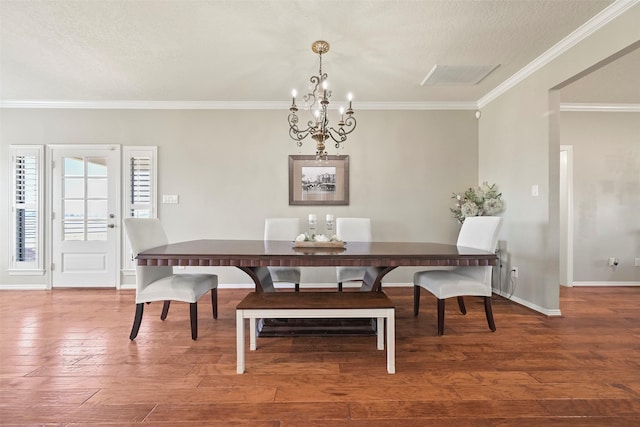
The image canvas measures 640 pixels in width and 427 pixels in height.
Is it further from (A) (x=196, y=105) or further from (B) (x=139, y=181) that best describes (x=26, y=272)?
(A) (x=196, y=105)

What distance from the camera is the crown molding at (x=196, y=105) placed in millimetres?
4027

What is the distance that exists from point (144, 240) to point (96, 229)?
2214 mm

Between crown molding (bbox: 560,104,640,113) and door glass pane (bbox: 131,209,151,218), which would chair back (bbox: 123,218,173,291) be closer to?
door glass pane (bbox: 131,209,151,218)

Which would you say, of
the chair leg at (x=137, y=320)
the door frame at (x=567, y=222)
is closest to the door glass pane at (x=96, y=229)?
the chair leg at (x=137, y=320)

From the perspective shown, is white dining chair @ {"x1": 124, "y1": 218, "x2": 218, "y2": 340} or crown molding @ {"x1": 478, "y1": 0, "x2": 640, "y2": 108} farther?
white dining chair @ {"x1": 124, "y1": 218, "x2": 218, "y2": 340}

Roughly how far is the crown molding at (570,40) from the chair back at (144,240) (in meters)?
3.85

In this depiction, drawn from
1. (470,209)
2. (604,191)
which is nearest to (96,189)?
(470,209)

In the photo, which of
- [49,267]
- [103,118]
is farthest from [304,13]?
[49,267]

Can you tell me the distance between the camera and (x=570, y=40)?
2.60 meters

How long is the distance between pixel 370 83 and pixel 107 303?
3.82 m

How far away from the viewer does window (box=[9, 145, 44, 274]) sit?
158 inches

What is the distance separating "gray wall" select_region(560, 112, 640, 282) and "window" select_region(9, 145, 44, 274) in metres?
7.15

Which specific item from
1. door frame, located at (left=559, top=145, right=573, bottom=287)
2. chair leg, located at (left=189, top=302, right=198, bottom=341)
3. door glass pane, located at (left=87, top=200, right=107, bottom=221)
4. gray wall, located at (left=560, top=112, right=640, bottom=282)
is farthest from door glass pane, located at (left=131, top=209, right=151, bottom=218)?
gray wall, located at (left=560, top=112, right=640, bottom=282)

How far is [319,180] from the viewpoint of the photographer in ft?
13.5
